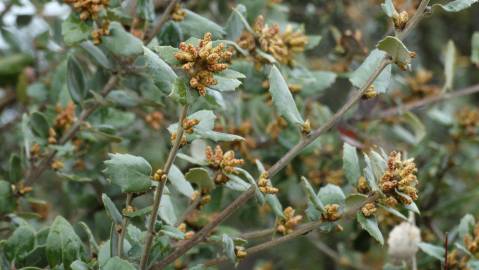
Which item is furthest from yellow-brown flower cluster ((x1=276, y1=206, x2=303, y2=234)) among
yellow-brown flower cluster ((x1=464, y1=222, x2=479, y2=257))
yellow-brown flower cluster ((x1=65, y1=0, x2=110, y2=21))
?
yellow-brown flower cluster ((x1=65, y1=0, x2=110, y2=21))

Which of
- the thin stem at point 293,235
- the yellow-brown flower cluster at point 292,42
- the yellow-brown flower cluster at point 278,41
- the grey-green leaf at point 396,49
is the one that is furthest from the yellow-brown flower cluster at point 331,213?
the yellow-brown flower cluster at point 292,42

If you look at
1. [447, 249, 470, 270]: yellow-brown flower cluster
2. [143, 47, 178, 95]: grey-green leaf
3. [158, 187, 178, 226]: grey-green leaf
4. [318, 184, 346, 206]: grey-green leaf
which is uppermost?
[143, 47, 178, 95]: grey-green leaf

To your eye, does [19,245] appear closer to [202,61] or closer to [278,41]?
[202,61]

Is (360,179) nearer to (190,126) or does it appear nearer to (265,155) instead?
(190,126)

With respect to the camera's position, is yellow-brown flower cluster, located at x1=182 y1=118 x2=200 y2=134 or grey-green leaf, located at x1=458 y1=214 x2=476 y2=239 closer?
yellow-brown flower cluster, located at x1=182 y1=118 x2=200 y2=134

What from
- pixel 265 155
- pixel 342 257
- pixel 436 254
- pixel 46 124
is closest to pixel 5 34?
pixel 46 124

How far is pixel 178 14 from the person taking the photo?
141cm

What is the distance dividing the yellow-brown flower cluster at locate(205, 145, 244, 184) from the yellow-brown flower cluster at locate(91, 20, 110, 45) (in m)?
0.33

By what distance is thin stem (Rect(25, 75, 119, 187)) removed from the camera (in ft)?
4.89

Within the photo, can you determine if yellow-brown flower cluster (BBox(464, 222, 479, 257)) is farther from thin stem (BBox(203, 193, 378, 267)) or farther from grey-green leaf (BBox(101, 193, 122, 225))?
grey-green leaf (BBox(101, 193, 122, 225))

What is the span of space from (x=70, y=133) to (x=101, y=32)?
263 millimetres

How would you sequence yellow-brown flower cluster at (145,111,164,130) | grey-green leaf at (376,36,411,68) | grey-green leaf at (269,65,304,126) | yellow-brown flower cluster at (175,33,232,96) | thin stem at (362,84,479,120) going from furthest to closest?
thin stem at (362,84,479,120) < yellow-brown flower cluster at (145,111,164,130) < grey-green leaf at (269,65,304,126) < grey-green leaf at (376,36,411,68) < yellow-brown flower cluster at (175,33,232,96)

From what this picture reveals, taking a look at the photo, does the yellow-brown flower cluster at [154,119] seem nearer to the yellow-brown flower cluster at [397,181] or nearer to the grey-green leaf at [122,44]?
the grey-green leaf at [122,44]

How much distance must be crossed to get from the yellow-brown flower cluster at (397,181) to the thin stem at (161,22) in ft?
1.73
